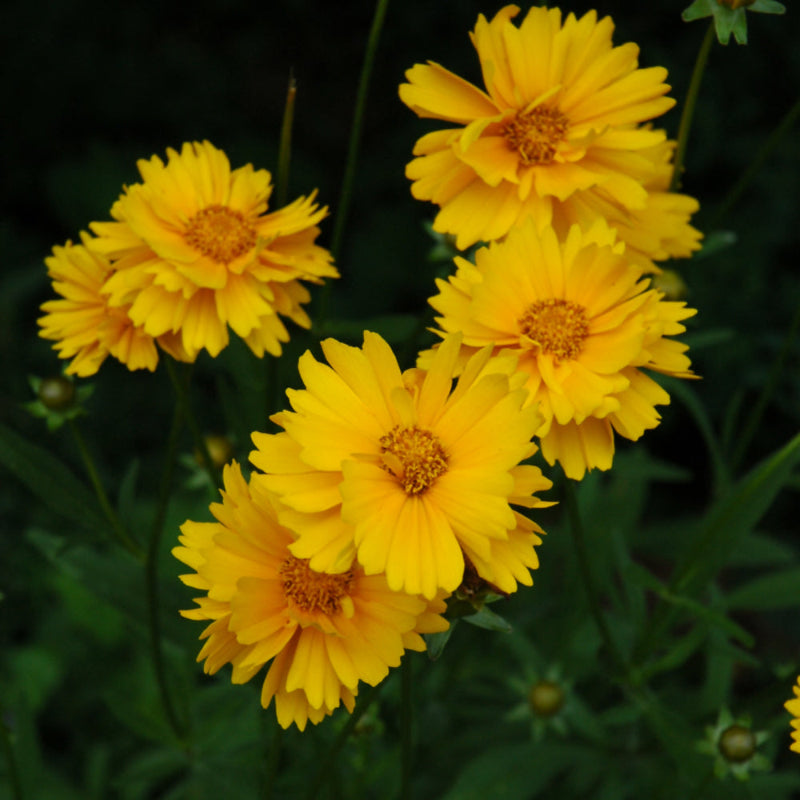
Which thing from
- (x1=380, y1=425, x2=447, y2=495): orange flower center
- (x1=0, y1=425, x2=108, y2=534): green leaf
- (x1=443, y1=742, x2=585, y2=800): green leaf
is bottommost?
(x1=443, y1=742, x2=585, y2=800): green leaf

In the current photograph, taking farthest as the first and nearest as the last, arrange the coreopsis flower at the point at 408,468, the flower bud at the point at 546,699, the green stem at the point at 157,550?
the flower bud at the point at 546,699 < the green stem at the point at 157,550 < the coreopsis flower at the point at 408,468

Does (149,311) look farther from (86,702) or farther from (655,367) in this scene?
(86,702)

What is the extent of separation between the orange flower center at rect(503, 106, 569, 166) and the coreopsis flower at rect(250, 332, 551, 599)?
305mm

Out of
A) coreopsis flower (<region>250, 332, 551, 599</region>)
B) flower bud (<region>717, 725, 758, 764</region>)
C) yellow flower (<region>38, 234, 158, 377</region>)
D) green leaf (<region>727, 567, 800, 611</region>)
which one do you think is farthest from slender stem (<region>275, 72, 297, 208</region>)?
green leaf (<region>727, 567, 800, 611</region>)

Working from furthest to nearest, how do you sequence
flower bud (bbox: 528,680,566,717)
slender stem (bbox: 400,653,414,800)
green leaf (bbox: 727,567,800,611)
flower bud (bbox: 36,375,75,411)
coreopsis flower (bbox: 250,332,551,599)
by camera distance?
green leaf (bbox: 727,567,800,611)
flower bud (bbox: 528,680,566,717)
flower bud (bbox: 36,375,75,411)
slender stem (bbox: 400,653,414,800)
coreopsis flower (bbox: 250,332,551,599)

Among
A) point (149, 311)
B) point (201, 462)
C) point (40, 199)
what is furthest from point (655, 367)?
point (40, 199)

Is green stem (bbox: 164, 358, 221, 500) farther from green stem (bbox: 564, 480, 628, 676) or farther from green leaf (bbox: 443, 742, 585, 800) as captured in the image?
green leaf (bbox: 443, 742, 585, 800)

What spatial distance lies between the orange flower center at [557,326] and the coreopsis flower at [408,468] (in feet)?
0.33

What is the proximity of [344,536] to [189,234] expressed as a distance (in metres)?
0.44

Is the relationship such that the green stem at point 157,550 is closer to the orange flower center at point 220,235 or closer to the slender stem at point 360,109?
the orange flower center at point 220,235

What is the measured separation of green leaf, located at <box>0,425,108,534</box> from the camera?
1.28 m

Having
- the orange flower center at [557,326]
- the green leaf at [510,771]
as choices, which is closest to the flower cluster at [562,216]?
the orange flower center at [557,326]

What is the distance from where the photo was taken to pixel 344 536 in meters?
0.81

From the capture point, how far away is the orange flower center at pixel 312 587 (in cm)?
87
